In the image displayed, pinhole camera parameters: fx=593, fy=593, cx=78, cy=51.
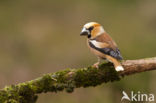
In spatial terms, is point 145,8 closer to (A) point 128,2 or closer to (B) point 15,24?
(A) point 128,2

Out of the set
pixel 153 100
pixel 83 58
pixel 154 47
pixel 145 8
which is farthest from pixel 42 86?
pixel 145 8

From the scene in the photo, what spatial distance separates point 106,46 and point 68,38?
8044mm

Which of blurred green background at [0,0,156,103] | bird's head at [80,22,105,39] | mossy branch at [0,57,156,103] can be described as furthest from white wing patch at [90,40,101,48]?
blurred green background at [0,0,156,103]

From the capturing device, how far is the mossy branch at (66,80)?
8469mm

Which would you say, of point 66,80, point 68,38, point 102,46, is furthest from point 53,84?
point 68,38

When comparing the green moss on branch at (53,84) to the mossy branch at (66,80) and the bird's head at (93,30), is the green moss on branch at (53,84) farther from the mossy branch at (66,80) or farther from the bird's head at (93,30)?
the bird's head at (93,30)

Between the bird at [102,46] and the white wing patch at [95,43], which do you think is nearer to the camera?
the bird at [102,46]

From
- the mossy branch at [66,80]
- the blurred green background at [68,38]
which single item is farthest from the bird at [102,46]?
the blurred green background at [68,38]

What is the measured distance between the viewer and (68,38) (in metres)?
17.0

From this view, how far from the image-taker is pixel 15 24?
17953mm

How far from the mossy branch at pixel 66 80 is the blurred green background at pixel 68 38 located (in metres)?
2.90

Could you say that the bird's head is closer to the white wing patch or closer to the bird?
the bird

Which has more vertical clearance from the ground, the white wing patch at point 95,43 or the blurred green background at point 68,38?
the blurred green background at point 68,38

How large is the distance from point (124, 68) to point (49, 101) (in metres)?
3.70
